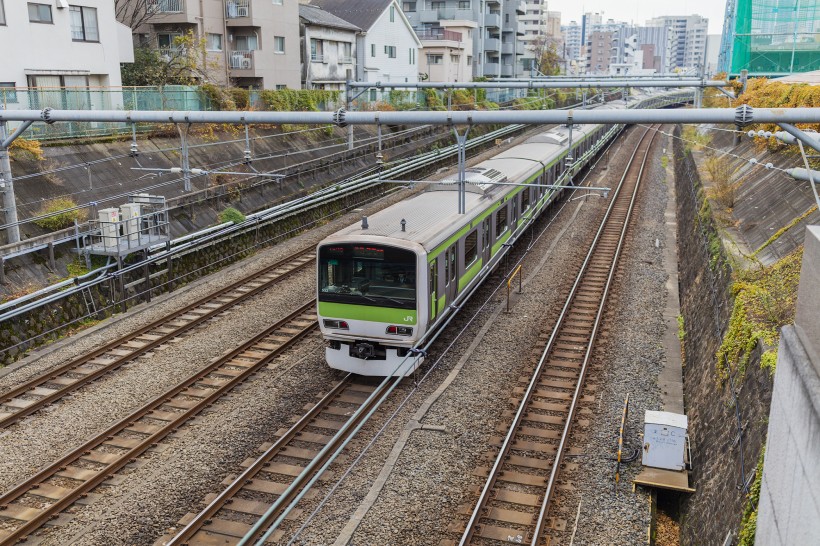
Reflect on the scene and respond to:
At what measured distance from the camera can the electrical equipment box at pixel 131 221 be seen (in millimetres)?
16544

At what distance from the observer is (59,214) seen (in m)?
17.2

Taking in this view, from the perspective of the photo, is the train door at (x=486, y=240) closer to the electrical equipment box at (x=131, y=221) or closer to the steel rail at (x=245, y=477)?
the steel rail at (x=245, y=477)

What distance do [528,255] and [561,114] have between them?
10013mm

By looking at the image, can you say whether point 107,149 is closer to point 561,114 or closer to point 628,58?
point 561,114

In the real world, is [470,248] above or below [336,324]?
above

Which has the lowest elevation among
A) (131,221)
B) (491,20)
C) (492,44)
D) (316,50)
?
(131,221)

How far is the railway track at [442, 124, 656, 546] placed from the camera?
8.62 metres

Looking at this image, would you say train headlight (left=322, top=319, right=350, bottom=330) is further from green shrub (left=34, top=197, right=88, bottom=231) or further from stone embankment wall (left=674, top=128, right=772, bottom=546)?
green shrub (left=34, top=197, right=88, bottom=231)

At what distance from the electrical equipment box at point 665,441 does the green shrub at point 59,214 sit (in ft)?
45.8

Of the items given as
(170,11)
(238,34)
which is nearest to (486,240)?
(170,11)

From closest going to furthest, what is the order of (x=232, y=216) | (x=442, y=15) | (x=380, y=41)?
(x=232, y=216), (x=380, y=41), (x=442, y=15)

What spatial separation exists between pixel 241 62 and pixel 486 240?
22.0 metres

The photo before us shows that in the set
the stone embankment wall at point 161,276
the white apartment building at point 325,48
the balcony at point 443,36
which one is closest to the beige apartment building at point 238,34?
the white apartment building at point 325,48

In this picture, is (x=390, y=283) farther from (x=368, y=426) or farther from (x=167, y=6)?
(x=167, y=6)
